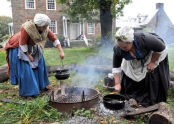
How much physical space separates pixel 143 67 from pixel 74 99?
1641 millimetres

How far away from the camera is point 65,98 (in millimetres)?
3939

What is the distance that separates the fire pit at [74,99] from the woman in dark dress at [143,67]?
0.62 meters

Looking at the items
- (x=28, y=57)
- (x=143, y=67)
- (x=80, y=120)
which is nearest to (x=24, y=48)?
(x=28, y=57)

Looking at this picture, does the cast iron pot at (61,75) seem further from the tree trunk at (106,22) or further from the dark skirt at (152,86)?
the tree trunk at (106,22)

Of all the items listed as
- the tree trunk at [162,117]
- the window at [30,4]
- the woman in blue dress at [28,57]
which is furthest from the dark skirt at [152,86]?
the window at [30,4]

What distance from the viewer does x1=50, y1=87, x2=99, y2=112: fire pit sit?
3.28m

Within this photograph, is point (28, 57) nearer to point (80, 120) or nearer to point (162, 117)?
point (80, 120)

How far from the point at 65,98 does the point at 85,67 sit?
9.54ft

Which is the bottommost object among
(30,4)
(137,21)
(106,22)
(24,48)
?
(24,48)

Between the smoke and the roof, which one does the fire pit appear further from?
the roof

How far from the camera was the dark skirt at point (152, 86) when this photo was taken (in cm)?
334

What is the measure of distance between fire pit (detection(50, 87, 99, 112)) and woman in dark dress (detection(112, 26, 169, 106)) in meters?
0.62

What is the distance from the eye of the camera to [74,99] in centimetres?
389

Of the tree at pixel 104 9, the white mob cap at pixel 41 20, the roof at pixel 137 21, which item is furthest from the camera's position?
the roof at pixel 137 21
